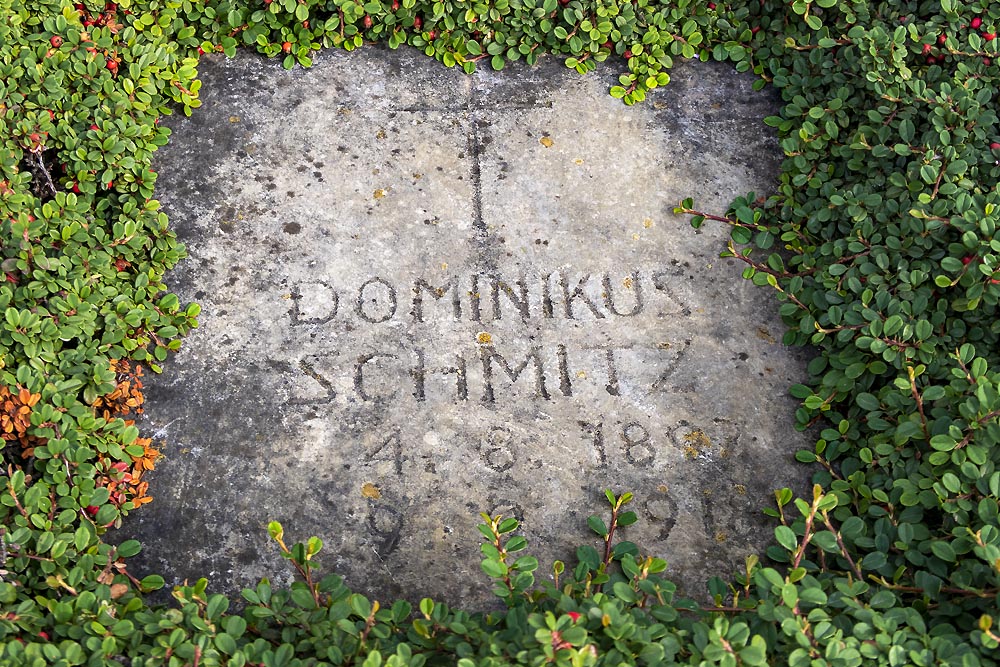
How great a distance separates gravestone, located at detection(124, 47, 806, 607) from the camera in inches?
96.4

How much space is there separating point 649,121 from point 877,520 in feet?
5.19

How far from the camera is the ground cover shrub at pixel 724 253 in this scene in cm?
197

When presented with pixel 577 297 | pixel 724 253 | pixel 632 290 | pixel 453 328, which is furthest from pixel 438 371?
pixel 724 253

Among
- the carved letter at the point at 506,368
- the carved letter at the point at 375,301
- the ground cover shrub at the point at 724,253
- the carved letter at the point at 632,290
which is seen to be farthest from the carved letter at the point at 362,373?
the carved letter at the point at 632,290

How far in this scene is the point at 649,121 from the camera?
3.20 meters

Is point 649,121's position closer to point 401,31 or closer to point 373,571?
point 401,31

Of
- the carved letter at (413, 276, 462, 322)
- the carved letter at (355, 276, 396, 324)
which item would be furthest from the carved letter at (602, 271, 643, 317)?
the carved letter at (355, 276, 396, 324)

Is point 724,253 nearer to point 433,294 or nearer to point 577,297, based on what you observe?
point 577,297

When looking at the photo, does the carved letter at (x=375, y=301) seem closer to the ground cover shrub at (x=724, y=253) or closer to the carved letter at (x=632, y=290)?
the ground cover shrub at (x=724, y=253)

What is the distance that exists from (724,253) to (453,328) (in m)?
0.91

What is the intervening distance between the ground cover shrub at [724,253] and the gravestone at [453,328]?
98 millimetres

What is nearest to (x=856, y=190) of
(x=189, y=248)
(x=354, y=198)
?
(x=354, y=198)

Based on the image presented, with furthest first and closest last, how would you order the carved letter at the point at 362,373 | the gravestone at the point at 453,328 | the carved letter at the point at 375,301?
the carved letter at the point at 375,301 → the carved letter at the point at 362,373 → the gravestone at the point at 453,328

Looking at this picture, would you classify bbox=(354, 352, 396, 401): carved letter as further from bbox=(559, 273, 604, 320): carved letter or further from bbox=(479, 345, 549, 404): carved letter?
bbox=(559, 273, 604, 320): carved letter
